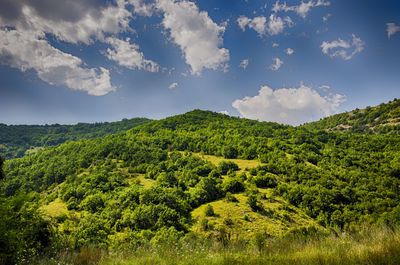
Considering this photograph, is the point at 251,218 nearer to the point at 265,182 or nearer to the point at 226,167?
the point at 265,182

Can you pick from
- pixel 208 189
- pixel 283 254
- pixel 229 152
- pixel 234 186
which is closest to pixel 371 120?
pixel 229 152

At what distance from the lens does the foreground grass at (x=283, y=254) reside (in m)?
4.63

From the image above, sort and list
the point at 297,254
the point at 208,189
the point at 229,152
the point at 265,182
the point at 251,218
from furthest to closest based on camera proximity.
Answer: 1. the point at 229,152
2. the point at 265,182
3. the point at 208,189
4. the point at 251,218
5. the point at 297,254

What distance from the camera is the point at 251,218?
32.2 metres

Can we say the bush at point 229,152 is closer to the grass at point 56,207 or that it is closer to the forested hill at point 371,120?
the grass at point 56,207

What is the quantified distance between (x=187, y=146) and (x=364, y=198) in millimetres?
79345

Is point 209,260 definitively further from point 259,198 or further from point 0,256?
point 259,198

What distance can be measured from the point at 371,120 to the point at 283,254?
194195 millimetres

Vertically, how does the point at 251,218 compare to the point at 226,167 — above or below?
below

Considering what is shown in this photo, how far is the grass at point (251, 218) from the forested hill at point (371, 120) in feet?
430


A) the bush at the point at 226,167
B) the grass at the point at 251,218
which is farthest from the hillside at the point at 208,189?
the bush at the point at 226,167

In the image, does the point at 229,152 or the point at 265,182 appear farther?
the point at 229,152

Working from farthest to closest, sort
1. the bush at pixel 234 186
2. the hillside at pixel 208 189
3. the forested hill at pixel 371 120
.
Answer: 1. the forested hill at pixel 371 120
2. the bush at pixel 234 186
3. the hillside at pixel 208 189

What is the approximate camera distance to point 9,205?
873 cm
